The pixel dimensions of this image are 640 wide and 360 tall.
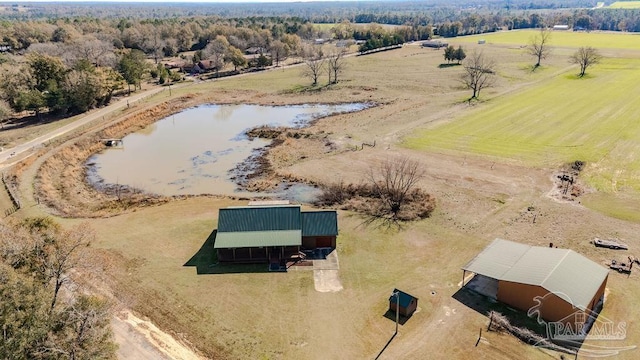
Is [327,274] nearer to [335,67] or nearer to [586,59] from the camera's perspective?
[335,67]

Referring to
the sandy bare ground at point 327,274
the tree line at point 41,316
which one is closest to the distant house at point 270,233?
the sandy bare ground at point 327,274

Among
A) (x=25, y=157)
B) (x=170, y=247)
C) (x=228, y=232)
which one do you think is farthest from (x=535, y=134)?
(x=25, y=157)

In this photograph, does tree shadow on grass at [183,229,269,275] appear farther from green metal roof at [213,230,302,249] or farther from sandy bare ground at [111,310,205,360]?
sandy bare ground at [111,310,205,360]

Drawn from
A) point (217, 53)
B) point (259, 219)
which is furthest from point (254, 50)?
point (259, 219)

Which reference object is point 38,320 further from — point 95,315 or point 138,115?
point 138,115

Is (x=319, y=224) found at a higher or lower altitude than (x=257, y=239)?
higher

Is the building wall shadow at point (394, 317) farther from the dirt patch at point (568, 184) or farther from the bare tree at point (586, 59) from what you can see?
the bare tree at point (586, 59)
